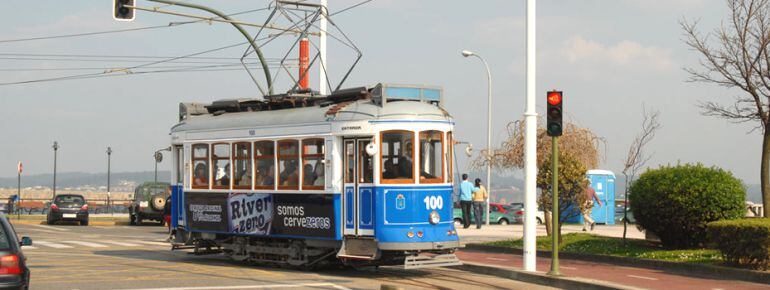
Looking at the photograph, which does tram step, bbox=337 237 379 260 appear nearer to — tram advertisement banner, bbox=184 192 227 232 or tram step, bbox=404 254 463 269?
tram step, bbox=404 254 463 269

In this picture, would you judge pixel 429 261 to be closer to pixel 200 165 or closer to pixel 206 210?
pixel 206 210

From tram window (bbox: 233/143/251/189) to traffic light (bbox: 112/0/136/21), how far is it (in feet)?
17.1

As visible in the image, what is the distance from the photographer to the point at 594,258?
2186 cm

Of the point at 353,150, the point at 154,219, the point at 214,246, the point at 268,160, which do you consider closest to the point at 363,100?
the point at 353,150

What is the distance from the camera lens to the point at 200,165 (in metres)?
22.7

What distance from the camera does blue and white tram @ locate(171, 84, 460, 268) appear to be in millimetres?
18703

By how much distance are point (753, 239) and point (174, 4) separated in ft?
48.7

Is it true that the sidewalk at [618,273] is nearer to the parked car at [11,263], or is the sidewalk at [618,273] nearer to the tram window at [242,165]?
the tram window at [242,165]

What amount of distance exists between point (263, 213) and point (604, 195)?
2347cm

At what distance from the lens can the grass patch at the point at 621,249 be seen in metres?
20.0

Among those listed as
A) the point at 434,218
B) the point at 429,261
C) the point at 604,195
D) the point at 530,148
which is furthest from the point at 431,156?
the point at 604,195

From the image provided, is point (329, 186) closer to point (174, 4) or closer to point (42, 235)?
point (174, 4)

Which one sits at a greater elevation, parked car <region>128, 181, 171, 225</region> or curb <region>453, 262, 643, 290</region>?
parked car <region>128, 181, 171, 225</region>

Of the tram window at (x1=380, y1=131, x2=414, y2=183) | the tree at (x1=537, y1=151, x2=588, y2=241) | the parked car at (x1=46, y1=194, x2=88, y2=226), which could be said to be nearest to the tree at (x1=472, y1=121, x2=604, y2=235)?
the tree at (x1=537, y1=151, x2=588, y2=241)
